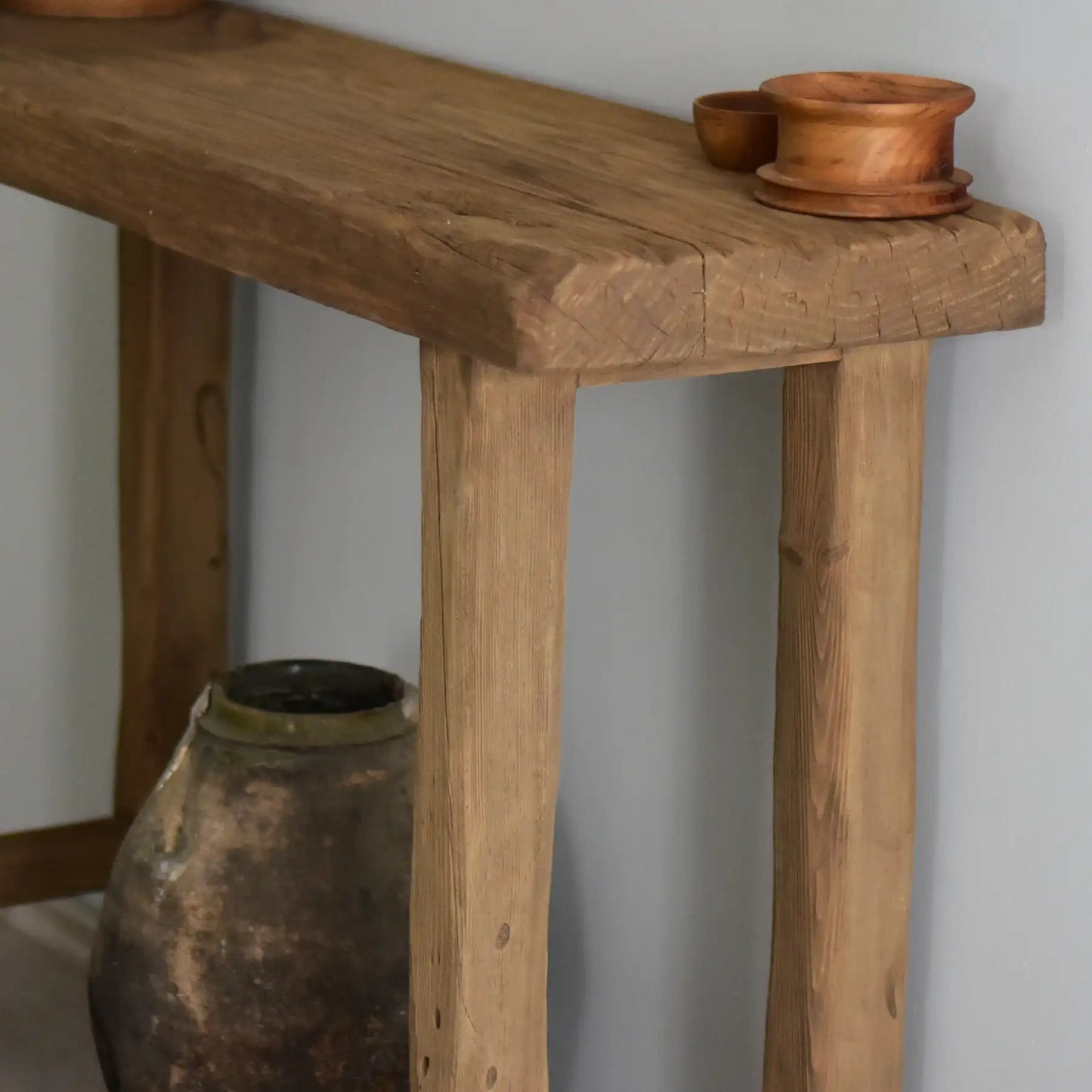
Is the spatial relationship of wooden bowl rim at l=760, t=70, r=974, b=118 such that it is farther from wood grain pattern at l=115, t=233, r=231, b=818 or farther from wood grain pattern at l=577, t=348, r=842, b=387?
wood grain pattern at l=115, t=233, r=231, b=818

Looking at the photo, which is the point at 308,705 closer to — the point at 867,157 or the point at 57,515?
the point at 57,515

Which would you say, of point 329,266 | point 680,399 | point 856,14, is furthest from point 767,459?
point 329,266

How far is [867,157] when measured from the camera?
975mm

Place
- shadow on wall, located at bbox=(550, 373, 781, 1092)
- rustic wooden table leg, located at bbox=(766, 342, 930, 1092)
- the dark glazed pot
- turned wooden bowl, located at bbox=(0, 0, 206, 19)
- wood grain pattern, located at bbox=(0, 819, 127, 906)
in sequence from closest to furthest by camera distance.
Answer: rustic wooden table leg, located at bbox=(766, 342, 930, 1092) < shadow on wall, located at bbox=(550, 373, 781, 1092) < the dark glazed pot < turned wooden bowl, located at bbox=(0, 0, 206, 19) < wood grain pattern, located at bbox=(0, 819, 127, 906)

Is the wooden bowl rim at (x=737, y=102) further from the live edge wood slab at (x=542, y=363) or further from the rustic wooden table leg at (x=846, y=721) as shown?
the rustic wooden table leg at (x=846, y=721)

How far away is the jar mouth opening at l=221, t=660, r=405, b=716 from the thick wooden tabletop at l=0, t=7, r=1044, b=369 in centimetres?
52

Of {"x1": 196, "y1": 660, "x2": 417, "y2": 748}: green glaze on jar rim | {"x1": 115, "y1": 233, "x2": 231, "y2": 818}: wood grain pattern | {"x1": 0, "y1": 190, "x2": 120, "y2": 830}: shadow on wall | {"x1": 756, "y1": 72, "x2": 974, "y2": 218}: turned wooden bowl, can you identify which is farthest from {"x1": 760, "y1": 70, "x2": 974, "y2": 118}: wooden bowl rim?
{"x1": 0, "y1": 190, "x2": 120, "y2": 830}: shadow on wall

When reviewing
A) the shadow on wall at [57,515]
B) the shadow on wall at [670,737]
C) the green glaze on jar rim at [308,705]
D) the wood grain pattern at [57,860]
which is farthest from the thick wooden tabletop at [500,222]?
the wood grain pattern at [57,860]

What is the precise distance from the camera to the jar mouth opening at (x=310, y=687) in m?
1.59

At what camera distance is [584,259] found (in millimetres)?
869

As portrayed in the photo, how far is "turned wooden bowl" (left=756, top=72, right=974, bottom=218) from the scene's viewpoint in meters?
0.97

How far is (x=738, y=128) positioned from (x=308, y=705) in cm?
73

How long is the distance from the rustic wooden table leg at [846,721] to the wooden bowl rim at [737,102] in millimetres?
166

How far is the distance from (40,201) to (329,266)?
3.69 feet
